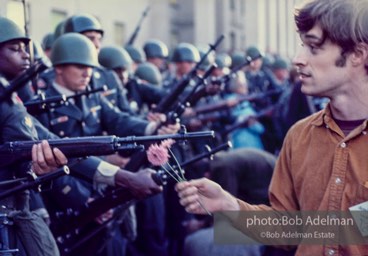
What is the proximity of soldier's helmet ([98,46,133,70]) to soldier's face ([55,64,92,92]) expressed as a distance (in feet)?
6.90

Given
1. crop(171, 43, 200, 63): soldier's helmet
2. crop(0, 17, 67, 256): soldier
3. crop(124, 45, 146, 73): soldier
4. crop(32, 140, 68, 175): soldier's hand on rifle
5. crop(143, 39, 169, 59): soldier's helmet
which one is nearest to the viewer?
crop(32, 140, 68, 175): soldier's hand on rifle

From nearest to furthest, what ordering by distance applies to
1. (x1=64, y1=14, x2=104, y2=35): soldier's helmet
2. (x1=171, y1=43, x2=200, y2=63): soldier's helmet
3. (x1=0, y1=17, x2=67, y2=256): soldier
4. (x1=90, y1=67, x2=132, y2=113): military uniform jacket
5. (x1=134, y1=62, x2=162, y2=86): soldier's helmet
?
(x1=0, y1=17, x2=67, y2=256): soldier < (x1=90, y1=67, x2=132, y2=113): military uniform jacket < (x1=64, y1=14, x2=104, y2=35): soldier's helmet < (x1=134, y1=62, x2=162, y2=86): soldier's helmet < (x1=171, y1=43, x2=200, y2=63): soldier's helmet

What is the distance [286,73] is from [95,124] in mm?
11206

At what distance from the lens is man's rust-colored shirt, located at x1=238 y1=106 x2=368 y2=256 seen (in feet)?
11.0

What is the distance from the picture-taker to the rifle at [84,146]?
12.8 feet

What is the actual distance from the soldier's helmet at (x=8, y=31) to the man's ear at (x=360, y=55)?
94.2 inches

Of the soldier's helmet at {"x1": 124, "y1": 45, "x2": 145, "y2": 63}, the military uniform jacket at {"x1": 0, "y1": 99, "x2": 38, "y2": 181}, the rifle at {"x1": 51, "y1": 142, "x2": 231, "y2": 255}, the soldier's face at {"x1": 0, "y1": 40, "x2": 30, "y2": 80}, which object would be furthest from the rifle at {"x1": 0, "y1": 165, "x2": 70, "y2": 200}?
the soldier's helmet at {"x1": 124, "y1": 45, "x2": 145, "y2": 63}

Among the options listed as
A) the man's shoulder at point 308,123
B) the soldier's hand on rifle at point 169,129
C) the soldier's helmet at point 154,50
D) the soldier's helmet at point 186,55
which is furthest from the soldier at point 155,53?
the man's shoulder at point 308,123

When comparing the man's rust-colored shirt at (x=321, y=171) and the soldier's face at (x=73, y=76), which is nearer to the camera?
the man's rust-colored shirt at (x=321, y=171)

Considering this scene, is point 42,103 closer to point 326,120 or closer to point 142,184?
point 142,184

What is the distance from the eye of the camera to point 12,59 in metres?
5.09

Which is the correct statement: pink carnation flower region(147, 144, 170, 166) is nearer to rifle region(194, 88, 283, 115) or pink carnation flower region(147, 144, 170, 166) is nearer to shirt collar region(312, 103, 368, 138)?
shirt collar region(312, 103, 368, 138)

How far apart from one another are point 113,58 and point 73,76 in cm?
223

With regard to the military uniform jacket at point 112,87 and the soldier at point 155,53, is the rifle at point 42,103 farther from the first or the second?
the soldier at point 155,53
